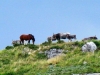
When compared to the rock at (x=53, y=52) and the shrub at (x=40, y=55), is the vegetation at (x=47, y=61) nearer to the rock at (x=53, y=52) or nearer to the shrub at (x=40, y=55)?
the shrub at (x=40, y=55)

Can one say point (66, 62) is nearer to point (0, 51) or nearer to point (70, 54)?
point (70, 54)

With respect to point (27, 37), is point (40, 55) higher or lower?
Result: lower

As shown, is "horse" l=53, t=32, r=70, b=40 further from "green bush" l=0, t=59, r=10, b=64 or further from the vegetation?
"green bush" l=0, t=59, r=10, b=64

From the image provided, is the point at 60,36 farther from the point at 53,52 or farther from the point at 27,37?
the point at 53,52

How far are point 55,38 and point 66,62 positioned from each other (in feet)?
51.8

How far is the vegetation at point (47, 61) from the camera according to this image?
3294 cm

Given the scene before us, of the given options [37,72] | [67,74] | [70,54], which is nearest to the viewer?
[67,74]

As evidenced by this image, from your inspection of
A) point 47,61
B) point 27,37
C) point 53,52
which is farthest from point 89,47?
point 27,37

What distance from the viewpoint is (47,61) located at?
37781mm

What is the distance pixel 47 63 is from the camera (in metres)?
36.7

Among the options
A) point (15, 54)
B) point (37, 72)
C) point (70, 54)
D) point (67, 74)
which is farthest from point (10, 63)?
point (67, 74)

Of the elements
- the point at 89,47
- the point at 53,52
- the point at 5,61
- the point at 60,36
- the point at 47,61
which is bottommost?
the point at 47,61

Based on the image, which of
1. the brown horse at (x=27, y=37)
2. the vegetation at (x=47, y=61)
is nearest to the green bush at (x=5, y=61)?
the vegetation at (x=47, y=61)

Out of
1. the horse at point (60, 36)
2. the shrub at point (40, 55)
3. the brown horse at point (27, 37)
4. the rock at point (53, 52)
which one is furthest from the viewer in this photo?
the brown horse at point (27, 37)
